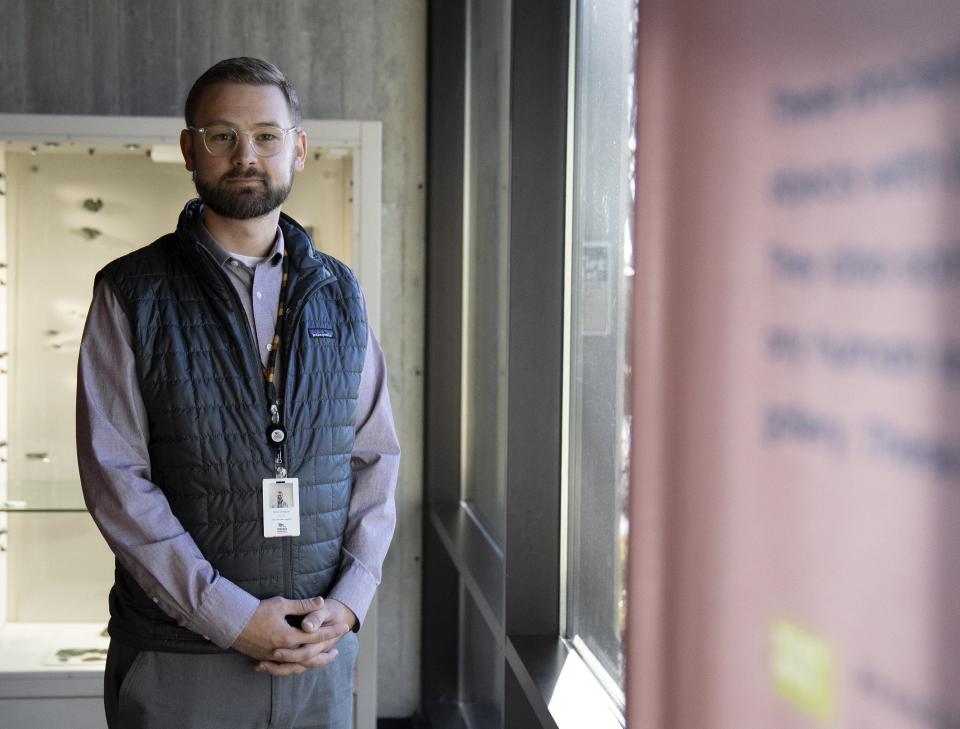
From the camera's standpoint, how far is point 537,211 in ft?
8.44

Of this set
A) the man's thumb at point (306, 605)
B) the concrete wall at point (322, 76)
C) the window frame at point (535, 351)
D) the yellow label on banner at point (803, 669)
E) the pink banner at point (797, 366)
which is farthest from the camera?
the concrete wall at point (322, 76)

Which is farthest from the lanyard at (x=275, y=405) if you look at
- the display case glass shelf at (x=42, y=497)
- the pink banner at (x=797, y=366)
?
the display case glass shelf at (x=42, y=497)

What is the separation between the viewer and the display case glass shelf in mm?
3748

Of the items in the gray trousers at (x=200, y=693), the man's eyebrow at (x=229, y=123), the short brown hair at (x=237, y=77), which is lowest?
the gray trousers at (x=200, y=693)

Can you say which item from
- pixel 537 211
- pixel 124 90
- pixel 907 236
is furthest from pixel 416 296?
pixel 907 236

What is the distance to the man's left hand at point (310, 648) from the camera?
2131 mm

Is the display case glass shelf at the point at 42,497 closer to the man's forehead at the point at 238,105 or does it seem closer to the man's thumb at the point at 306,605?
the man's thumb at the point at 306,605

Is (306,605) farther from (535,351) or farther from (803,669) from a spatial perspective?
(803,669)

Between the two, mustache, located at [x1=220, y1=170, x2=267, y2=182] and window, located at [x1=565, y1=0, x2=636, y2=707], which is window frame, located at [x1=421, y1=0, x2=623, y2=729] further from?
mustache, located at [x1=220, y1=170, x2=267, y2=182]

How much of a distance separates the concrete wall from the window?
188cm

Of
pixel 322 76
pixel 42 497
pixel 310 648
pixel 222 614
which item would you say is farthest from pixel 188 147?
pixel 322 76

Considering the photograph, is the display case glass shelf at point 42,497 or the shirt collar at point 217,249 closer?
the shirt collar at point 217,249

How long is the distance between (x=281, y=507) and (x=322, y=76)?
2.61 meters

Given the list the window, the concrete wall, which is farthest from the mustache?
the concrete wall
